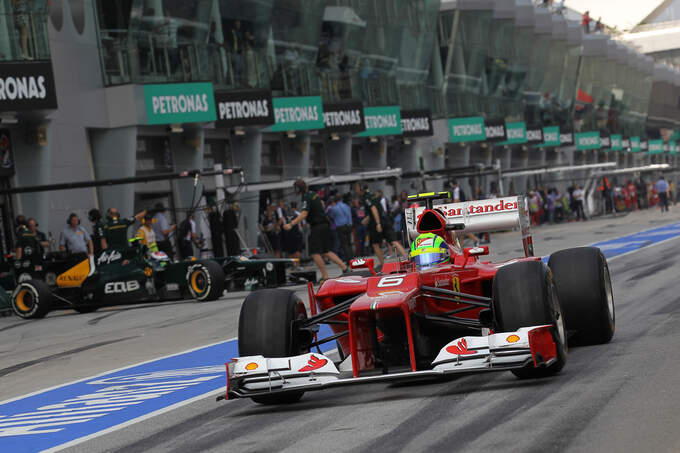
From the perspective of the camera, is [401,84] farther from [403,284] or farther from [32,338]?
[403,284]

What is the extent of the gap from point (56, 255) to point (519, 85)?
44.8 meters

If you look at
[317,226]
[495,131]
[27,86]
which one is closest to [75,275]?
[317,226]

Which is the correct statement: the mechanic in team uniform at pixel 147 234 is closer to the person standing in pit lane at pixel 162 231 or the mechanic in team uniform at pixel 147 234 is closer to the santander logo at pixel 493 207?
the person standing in pit lane at pixel 162 231

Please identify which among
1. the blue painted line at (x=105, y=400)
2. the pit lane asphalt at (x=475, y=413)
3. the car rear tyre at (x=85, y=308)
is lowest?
the car rear tyre at (x=85, y=308)

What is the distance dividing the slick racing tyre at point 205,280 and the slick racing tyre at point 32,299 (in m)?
2.45

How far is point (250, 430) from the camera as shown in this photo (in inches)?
269

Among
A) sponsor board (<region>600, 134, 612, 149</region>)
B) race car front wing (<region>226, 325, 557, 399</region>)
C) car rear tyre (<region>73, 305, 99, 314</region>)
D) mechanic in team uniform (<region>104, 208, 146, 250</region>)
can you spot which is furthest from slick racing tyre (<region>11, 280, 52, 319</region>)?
sponsor board (<region>600, 134, 612, 149</region>)

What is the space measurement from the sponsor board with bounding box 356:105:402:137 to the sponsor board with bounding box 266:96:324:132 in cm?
450

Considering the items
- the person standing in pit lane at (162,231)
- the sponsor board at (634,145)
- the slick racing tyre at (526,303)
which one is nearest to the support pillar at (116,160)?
the person standing in pit lane at (162,231)

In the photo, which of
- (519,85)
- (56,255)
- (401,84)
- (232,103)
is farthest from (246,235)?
(519,85)

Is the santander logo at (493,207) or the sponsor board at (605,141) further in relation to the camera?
the sponsor board at (605,141)

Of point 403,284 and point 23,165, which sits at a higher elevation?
point 23,165

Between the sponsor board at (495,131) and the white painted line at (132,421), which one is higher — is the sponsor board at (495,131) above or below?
above

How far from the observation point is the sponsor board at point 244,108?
2858 cm
